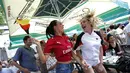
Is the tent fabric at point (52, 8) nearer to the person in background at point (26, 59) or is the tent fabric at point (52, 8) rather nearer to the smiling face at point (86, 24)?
the person in background at point (26, 59)

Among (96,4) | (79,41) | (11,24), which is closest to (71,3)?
(96,4)

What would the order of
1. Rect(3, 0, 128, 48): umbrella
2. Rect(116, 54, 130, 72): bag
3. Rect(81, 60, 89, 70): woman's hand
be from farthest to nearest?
Answer: Rect(3, 0, 128, 48): umbrella, Rect(116, 54, 130, 72): bag, Rect(81, 60, 89, 70): woman's hand

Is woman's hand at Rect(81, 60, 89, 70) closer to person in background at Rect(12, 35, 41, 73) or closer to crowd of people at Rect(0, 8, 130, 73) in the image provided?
crowd of people at Rect(0, 8, 130, 73)

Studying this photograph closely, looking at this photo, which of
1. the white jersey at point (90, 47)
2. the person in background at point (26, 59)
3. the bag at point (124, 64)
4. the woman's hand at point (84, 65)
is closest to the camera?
the woman's hand at point (84, 65)

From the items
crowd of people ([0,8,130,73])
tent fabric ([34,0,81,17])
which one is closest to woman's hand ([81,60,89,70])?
crowd of people ([0,8,130,73])

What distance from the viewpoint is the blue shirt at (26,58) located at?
6.94 meters

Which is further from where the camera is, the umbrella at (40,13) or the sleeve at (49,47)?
the umbrella at (40,13)

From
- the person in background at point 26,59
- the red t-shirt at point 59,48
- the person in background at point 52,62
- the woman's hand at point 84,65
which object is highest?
the red t-shirt at point 59,48

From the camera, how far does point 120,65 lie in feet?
25.3

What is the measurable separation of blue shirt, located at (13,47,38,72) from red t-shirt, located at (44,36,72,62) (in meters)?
1.96

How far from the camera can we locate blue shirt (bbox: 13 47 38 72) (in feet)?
22.8

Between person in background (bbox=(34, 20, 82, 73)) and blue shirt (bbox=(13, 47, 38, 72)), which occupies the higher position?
person in background (bbox=(34, 20, 82, 73))

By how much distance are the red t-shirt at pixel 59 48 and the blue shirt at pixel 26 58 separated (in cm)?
196

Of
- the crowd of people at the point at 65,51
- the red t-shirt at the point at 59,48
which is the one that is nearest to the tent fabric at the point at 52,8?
the crowd of people at the point at 65,51
